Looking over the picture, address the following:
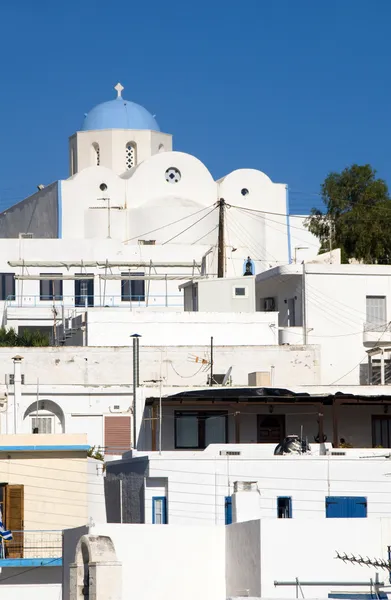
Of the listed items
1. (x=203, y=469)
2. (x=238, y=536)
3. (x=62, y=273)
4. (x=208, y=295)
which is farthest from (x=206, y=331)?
(x=238, y=536)

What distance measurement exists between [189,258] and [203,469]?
27998 mm

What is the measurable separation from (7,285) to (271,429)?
21.1m

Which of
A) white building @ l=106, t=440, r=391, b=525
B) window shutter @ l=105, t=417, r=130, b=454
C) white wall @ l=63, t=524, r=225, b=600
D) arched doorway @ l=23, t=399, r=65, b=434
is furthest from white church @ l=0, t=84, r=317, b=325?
white wall @ l=63, t=524, r=225, b=600

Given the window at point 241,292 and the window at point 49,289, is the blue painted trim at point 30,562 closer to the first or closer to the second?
the window at point 241,292

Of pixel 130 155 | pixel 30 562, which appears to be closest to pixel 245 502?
pixel 30 562

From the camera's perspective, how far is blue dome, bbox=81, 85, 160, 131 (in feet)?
212

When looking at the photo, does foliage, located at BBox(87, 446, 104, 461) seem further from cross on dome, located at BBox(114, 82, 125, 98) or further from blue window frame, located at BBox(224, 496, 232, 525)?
cross on dome, located at BBox(114, 82, 125, 98)

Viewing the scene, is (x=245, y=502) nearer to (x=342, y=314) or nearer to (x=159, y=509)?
(x=159, y=509)

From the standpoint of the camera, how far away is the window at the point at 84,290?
5366 centimetres

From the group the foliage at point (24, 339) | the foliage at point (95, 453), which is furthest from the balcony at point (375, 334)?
the foliage at point (95, 453)

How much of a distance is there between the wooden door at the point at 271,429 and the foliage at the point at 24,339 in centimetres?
1305

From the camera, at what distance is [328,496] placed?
27.8 meters

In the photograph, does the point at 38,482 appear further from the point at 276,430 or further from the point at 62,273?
the point at 62,273

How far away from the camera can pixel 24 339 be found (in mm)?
48062
